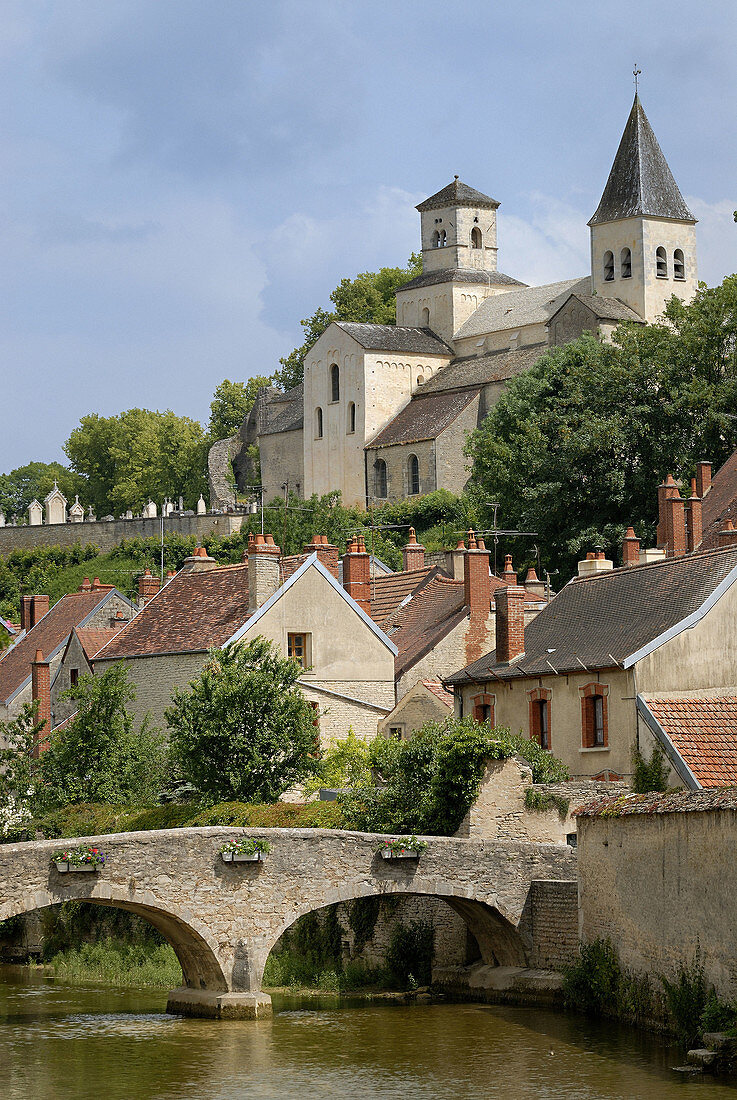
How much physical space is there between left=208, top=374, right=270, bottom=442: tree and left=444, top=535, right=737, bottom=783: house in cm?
7809

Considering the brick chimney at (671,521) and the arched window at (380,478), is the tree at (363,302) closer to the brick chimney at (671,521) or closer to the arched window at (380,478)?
the arched window at (380,478)

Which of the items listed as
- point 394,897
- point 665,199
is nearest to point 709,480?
point 394,897

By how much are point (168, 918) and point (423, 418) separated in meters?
65.2

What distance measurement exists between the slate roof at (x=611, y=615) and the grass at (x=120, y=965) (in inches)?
299

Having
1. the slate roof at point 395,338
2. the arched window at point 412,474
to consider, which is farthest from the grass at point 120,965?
the slate roof at point 395,338

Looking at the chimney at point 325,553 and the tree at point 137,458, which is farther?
the tree at point 137,458

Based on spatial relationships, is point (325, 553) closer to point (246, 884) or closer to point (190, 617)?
point (190, 617)

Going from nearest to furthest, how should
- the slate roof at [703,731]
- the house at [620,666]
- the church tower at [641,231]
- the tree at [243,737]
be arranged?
the slate roof at [703,731] → the house at [620,666] → the tree at [243,737] → the church tower at [641,231]

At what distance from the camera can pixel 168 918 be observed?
82.1 feet

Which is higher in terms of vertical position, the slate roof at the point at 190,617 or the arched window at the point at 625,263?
the arched window at the point at 625,263

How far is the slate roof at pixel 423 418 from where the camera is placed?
8669cm

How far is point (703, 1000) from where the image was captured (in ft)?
69.2

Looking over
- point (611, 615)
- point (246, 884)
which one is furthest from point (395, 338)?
point (246, 884)

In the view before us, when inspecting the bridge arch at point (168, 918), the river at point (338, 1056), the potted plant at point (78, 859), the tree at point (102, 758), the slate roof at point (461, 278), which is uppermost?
the slate roof at point (461, 278)
